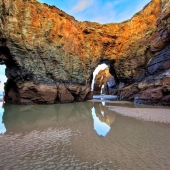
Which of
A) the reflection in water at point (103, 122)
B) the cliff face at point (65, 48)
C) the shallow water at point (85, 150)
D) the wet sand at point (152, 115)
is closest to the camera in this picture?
the shallow water at point (85, 150)

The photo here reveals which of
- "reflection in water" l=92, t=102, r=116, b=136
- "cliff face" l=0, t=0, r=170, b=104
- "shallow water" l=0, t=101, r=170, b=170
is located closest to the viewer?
"shallow water" l=0, t=101, r=170, b=170

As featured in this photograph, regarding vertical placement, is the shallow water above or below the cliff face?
below

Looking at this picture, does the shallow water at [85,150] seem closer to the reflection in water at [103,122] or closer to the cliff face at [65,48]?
the reflection in water at [103,122]

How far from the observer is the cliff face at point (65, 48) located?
49.6 feet

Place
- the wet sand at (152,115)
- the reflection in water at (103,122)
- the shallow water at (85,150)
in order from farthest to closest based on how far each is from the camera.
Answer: the wet sand at (152,115) < the reflection in water at (103,122) < the shallow water at (85,150)

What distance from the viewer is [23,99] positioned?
14.8 meters

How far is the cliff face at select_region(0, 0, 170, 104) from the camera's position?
1513 centimetres

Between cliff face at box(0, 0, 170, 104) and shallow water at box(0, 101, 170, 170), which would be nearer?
shallow water at box(0, 101, 170, 170)

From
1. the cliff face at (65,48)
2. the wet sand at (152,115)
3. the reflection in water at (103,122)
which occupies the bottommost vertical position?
the wet sand at (152,115)

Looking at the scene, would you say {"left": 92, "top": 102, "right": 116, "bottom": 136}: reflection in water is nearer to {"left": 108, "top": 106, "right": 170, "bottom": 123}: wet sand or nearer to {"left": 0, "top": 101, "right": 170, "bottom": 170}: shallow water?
{"left": 0, "top": 101, "right": 170, "bottom": 170}: shallow water

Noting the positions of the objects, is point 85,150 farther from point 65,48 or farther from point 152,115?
point 65,48

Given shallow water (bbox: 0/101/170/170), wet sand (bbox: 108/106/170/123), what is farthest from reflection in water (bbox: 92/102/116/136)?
wet sand (bbox: 108/106/170/123)

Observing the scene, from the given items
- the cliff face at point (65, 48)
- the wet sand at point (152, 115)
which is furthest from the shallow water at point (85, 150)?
the cliff face at point (65, 48)

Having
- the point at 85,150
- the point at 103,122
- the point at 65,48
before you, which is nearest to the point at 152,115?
the point at 103,122
